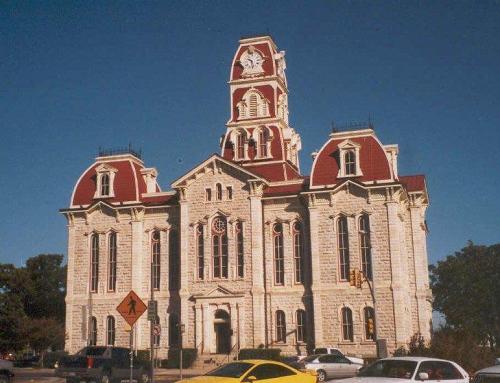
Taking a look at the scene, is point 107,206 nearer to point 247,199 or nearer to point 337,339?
point 247,199

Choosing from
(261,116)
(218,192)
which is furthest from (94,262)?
(261,116)

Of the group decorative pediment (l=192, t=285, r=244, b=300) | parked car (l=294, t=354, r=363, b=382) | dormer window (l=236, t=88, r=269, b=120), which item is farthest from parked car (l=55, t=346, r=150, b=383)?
dormer window (l=236, t=88, r=269, b=120)

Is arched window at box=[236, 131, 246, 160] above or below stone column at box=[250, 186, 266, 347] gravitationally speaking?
above

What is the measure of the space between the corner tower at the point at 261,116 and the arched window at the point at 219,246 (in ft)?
18.2

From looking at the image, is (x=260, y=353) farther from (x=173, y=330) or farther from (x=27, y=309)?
(x=27, y=309)

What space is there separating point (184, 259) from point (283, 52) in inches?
876

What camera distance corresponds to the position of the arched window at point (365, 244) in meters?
47.3

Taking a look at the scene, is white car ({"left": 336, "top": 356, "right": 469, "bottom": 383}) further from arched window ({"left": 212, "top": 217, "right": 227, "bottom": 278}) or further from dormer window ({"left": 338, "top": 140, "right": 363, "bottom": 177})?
arched window ({"left": 212, "top": 217, "right": 227, "bottom": 278})

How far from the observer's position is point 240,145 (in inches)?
2228

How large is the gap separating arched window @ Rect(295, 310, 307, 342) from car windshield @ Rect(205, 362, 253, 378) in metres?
31.2

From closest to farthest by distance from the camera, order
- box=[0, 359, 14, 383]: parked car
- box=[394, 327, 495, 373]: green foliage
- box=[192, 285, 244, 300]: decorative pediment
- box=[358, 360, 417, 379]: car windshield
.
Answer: box=[358, 360, 417, 379]: car windshield, box=[0, 359, 14, 383]: parked car, box=[394, 327, 495, 373]: green foliage, box=[192, 285, 244, 300]: decorative pediment

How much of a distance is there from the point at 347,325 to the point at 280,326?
5038 mm

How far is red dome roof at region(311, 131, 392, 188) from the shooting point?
48438 mm

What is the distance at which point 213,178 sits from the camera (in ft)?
169
